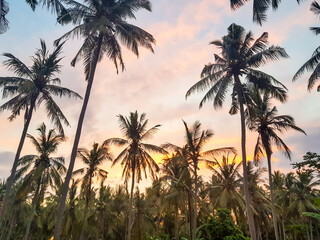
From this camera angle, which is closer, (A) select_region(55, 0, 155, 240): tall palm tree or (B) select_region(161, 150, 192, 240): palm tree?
(A) select_region(55, 0, 155, 240): tall palm tree

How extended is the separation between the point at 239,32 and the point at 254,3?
664cm

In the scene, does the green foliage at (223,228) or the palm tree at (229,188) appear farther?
the palm tree at (229,188)

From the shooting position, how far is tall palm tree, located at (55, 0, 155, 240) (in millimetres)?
14281

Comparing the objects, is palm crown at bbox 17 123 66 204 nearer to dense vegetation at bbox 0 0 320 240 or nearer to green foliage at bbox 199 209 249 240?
dense vegetation at bbox 0 0 320 240

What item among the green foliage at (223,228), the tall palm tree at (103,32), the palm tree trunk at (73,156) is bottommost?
the green foliage at (223,228)

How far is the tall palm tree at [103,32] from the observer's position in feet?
46.9

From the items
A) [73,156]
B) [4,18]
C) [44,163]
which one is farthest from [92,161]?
[4,18]

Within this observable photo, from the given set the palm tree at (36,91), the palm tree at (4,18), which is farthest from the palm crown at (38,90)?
the palm tree at (4,18)

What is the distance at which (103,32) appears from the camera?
13773 mm

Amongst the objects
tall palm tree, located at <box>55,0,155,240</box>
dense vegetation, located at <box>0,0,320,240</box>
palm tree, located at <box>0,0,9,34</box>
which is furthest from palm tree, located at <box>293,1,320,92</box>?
palm tree, located at <box>0,0,9,34</box>

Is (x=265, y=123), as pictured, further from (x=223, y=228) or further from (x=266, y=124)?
(x=223, y=228)

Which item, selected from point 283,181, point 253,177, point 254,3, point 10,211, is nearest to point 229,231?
point 253,177

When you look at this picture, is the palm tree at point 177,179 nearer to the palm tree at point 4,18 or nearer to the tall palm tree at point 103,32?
the tall palm tree at point 103,32

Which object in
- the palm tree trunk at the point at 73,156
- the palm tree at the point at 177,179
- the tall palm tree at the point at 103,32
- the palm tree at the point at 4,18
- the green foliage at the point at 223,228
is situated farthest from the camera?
the palm tree at the point at 177,179
